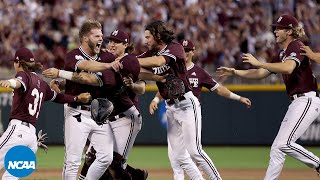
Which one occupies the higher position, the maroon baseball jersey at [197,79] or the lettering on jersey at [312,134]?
the maroon baseball jersey at [197,79]

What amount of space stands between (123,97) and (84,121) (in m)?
0.85

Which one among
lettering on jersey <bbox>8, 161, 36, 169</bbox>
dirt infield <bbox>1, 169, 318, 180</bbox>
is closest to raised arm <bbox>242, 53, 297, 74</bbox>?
lettering on jersey <bbox>8, 161, 36, 169</bbox>

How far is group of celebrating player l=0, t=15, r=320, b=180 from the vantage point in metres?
9.58

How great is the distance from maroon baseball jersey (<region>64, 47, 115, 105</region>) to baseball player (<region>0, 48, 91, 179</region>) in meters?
0.22

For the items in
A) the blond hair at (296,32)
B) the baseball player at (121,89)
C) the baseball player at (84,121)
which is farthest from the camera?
the blond hair at (296,32)

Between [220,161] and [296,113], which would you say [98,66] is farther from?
[220,161]

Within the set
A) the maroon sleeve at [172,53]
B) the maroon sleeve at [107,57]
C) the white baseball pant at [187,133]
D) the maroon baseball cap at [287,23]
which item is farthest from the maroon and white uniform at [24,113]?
the maroon baseball cap at [287,23]

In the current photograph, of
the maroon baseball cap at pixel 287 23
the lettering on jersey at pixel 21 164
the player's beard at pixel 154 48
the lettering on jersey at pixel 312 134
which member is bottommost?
the lettering on jersey at pixel 312 134

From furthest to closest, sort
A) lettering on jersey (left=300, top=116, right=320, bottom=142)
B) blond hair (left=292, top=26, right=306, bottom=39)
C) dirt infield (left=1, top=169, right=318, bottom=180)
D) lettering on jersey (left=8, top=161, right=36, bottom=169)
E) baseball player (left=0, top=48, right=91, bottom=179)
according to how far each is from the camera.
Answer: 1. lettering on jersey (left=300, top=116, right=320, bottom=142)
2. dirt infield (left=1, top=169, right=318, bottom=180)
3. blond hair (left=292, top=26, right=306, bottom=39)
4. baseball player (left=0, top=48, right=91, bottom=179)
5. lettering on jersey (left=8, top=161, right=36, bottom=169)

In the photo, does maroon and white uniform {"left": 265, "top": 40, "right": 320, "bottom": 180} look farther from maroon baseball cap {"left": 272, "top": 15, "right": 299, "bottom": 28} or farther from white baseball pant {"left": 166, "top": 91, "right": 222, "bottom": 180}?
white baseball pant {"left": 166, "top": 91, "right": 222, "bottom": 180}

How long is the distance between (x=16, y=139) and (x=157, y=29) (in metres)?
2.28

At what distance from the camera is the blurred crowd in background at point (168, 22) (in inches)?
806

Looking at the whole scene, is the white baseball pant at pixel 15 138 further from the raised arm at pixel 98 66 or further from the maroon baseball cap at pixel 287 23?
the maroon baseball cap at pixel 287 23

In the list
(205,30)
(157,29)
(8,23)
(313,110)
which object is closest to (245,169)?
(313,110)
